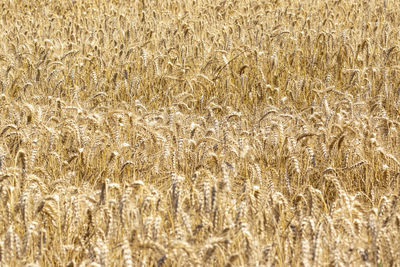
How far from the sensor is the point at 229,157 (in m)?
3.38

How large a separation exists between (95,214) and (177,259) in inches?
19.5

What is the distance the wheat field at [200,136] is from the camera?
2174 millimetres

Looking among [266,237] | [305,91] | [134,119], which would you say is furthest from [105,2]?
[266,237]

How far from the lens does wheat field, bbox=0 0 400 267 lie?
2.17 metres

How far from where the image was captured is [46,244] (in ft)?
7.77

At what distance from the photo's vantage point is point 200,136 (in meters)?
3.61

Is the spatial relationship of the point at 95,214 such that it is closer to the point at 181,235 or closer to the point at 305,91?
the point at 181,235

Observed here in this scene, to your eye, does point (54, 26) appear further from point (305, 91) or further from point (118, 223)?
point (118, 223)

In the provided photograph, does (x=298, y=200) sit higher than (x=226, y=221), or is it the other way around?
(x=298, y=200)

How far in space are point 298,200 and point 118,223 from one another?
2.67 ft

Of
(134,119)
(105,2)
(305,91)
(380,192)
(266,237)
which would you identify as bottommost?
(266,237)

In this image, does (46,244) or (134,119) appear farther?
(134,119)

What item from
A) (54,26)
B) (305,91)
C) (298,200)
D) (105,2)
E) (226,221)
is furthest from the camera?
(105,2)

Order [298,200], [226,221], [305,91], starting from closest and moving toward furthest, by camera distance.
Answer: [226,221], [298,200], [305,91]
